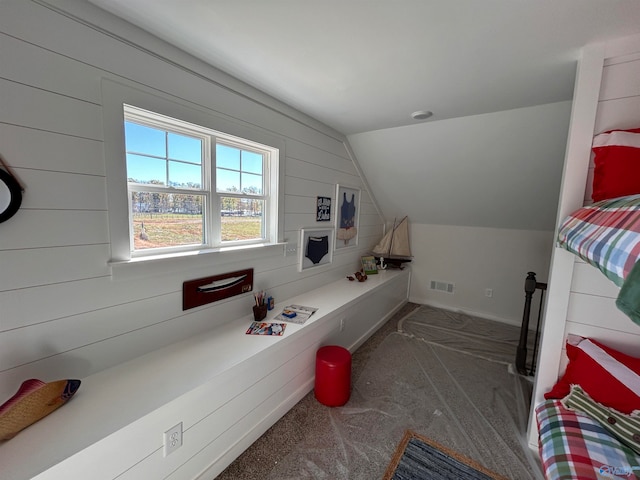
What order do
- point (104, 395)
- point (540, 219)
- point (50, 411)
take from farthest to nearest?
point (540, 219), point (104, 395), point (50, 411)

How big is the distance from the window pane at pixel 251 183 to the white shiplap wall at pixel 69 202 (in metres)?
0.57

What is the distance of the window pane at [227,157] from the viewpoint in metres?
1.84

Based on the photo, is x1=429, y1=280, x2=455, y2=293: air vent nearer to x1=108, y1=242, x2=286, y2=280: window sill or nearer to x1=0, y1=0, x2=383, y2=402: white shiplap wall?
x1=108, y1=242, x2=286, y2=280: window sill

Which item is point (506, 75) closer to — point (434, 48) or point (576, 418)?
point (434, 48)

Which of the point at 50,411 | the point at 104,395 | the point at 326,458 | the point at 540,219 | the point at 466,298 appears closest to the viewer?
the point at 50,411

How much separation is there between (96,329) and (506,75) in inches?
108

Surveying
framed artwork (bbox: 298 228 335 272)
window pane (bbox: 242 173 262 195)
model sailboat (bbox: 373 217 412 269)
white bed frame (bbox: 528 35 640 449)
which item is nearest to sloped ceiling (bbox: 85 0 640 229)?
white bed frame (bbox: 528 35 640 449)

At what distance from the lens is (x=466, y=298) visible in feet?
12.5

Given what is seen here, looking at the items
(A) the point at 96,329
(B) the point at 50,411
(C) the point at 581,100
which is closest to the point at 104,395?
(B) the point at 50,411

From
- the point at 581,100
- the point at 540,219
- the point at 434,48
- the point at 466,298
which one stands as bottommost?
the point at 466,298

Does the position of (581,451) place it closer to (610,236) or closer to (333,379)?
(610,236)

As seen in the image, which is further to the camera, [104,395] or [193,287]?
[193,287]

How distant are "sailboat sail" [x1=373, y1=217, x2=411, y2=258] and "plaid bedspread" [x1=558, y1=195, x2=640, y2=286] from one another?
8.58 feet

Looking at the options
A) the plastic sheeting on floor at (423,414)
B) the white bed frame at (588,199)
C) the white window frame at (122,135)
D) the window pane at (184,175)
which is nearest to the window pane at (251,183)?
the white window frame at (122,135)
